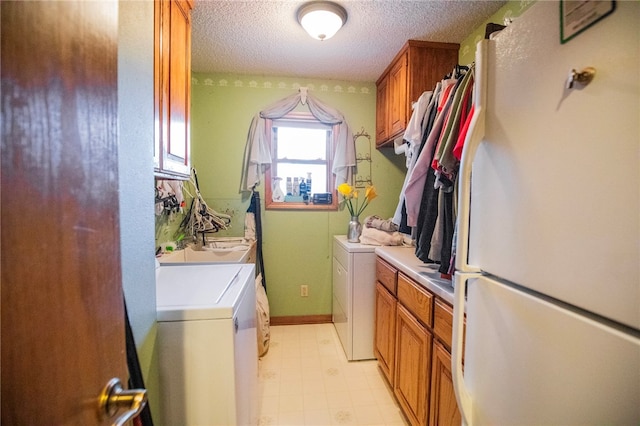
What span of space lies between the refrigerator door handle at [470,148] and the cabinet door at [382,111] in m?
1.83

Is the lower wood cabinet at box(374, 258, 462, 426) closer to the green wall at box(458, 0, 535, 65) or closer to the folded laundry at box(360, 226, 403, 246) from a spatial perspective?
the folded laundry at box(360, 226, 403, 246)

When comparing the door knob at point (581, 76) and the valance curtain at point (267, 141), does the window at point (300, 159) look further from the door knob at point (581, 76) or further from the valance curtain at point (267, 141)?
the door knob at point (581, 76)

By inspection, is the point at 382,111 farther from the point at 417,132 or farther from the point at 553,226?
the point at 553,226

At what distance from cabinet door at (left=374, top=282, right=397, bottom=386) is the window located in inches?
45.4

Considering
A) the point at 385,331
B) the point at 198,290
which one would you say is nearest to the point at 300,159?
the point at 385,331

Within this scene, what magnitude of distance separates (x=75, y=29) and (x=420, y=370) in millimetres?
1685

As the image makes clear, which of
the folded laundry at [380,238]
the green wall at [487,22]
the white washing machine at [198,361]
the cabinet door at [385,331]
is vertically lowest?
the cabinet door at [385,331]

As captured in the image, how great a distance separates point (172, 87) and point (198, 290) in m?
0.88

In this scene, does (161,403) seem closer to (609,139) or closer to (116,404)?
(116,404)

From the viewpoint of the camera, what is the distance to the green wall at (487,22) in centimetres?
153

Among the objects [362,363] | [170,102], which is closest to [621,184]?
[170,102]

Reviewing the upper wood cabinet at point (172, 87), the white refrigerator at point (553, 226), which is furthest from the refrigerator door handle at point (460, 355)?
the upper wood cabinet at point (172, 87)

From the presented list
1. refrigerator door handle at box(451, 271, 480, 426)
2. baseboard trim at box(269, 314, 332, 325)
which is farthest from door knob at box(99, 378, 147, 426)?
baseboard trim at box(269, 314, 332, 325)

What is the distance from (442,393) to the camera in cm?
117
